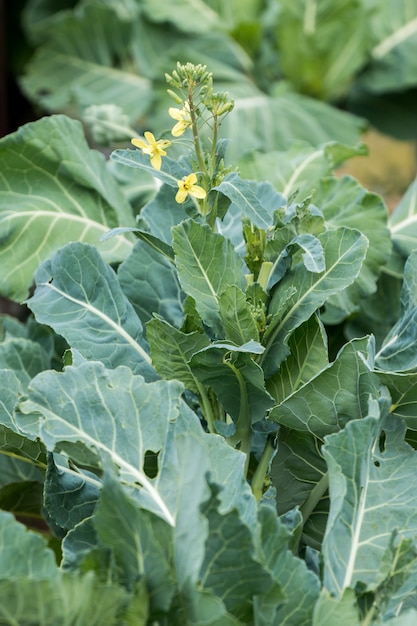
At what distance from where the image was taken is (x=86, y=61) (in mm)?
2512

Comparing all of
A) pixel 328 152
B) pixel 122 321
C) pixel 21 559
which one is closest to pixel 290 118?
pixel 328 152

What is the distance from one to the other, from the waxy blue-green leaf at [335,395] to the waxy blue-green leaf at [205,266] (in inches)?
4.0

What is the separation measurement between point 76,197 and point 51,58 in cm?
158

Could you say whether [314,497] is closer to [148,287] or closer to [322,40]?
[148,287]

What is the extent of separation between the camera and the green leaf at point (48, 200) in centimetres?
105

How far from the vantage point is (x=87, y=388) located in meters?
0.70

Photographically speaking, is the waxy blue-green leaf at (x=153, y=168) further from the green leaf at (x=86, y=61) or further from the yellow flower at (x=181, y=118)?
the green leaf at (x=86, y=61)

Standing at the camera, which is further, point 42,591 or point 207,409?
point 207,409

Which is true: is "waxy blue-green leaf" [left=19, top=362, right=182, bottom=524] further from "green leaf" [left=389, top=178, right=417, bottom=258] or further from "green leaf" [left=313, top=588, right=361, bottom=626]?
"green leaf" [left=389, top=178, right=417, bottom=258]

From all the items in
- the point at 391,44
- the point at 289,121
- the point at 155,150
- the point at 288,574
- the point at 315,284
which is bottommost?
the point at 289,121

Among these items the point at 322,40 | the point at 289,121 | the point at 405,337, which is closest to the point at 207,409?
the point at 405,337

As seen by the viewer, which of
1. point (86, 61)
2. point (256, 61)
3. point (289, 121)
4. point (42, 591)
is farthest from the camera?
point (86, 61)

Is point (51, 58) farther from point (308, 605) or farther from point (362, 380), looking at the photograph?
point (308, 605)

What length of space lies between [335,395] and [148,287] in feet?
0.90
